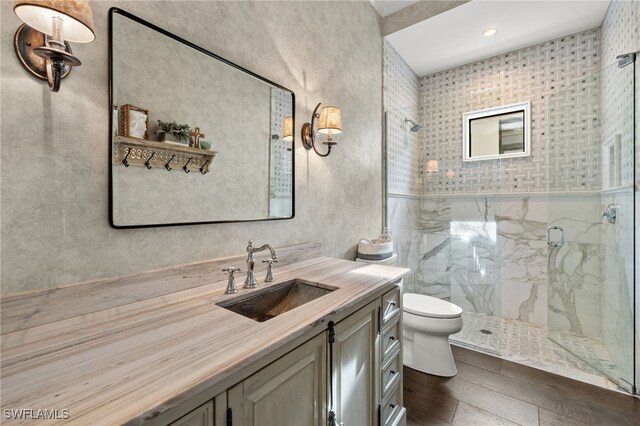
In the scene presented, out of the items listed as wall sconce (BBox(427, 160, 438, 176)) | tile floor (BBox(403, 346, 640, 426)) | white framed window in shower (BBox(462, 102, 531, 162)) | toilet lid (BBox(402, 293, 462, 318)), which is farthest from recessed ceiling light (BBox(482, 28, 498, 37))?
tile floor (BBox(403, 346, 640, 426))

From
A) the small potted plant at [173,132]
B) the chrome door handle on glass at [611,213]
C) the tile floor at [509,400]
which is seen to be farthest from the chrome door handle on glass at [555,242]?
the small potted plant at [173,132]

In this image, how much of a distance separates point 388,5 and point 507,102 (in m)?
1.62

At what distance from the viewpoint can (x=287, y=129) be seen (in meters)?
1.67

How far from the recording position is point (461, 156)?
310cm

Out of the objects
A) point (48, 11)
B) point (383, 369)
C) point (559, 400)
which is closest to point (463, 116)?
point (559, 400)

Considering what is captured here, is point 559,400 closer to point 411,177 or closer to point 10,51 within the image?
point 411,177

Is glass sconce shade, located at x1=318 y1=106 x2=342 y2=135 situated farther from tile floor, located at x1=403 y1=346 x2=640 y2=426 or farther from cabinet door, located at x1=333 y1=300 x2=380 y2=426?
tile floor, located at x1=403 y1=346 x2=640 y2=426

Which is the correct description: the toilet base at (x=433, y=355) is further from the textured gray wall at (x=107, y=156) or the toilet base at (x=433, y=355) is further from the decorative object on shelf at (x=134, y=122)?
the decorative object on shelf at (x=134, y=122)

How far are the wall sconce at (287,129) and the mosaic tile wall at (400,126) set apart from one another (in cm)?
142

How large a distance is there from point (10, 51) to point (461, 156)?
3369 millimetres

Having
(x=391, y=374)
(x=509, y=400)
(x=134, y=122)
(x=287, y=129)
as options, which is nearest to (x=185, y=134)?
(x=134, y=122)

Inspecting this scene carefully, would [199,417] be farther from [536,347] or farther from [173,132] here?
[536,347]

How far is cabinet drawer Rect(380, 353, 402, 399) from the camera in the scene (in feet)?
4.54

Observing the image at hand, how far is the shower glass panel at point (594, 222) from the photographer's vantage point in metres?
1.92
